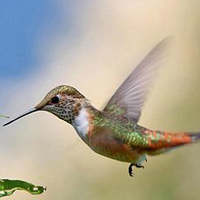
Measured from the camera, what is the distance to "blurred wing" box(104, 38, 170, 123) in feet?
5.60

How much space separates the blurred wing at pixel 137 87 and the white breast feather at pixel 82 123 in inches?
6.5

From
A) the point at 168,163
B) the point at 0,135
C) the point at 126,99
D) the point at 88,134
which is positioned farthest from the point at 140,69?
the point at 168,163

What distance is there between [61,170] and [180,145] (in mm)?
2327

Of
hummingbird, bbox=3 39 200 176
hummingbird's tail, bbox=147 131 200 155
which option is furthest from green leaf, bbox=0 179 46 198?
hummingbird's tail, bbox=147 131 200 155

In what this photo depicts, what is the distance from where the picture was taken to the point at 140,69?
5.72 feet

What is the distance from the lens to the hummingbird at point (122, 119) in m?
1.61

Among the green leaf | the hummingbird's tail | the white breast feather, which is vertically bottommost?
the green leaf

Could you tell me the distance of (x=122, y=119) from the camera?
1816 mm

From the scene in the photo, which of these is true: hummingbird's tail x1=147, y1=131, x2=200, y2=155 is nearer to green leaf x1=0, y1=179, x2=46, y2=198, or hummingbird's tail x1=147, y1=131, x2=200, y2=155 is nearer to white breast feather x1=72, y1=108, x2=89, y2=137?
white breast feather x1=72, y1=108, x2=89, y2=137

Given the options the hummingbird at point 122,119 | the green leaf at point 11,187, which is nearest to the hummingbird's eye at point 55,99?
the hummingbird at point 122,119

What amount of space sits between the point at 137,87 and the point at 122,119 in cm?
11

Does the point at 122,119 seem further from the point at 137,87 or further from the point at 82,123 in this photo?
the point at 82,123

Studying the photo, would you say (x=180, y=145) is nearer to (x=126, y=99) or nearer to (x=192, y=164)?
(x=126, y=99)

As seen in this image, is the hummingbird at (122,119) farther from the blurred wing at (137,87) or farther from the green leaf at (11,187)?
the green leaf at (11,187)
